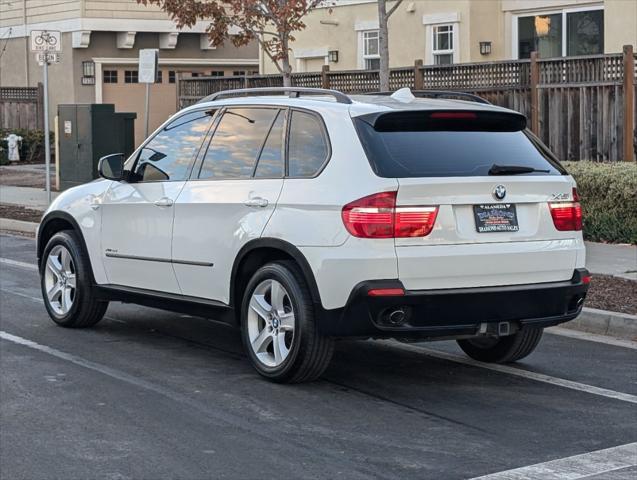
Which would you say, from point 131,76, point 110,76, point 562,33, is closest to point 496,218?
point 562,33

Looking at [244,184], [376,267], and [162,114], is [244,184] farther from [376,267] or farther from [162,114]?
[162,114]

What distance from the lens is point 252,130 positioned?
8477 millimetres

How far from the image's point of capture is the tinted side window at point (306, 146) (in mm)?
7836

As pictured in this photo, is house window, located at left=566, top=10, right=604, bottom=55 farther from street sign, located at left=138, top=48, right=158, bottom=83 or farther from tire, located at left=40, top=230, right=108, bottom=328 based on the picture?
tire, located at left=40, top=230, right=108, bottom=328

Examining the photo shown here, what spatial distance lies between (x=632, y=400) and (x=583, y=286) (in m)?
0.77

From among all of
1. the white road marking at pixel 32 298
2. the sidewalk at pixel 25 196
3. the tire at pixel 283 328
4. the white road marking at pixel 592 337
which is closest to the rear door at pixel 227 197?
the tire at pixel 283 328

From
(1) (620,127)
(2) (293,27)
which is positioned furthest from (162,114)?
(1) (620,127)

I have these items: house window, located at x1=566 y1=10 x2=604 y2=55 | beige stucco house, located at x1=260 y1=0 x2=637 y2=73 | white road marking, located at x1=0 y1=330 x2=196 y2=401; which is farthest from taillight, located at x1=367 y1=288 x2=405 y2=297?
house window, located at x1=566 y1=10 x2=604 y2=55

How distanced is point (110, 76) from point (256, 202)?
26.9 meters

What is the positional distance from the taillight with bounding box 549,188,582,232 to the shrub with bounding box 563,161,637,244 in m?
6.94

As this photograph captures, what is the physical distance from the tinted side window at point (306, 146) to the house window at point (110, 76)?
26660 mm

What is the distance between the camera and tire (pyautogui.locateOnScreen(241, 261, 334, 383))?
301 inches

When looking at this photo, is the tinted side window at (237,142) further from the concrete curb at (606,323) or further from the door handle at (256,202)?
the concrete curb at (606,323)

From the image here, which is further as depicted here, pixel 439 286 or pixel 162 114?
pixel 162 114
